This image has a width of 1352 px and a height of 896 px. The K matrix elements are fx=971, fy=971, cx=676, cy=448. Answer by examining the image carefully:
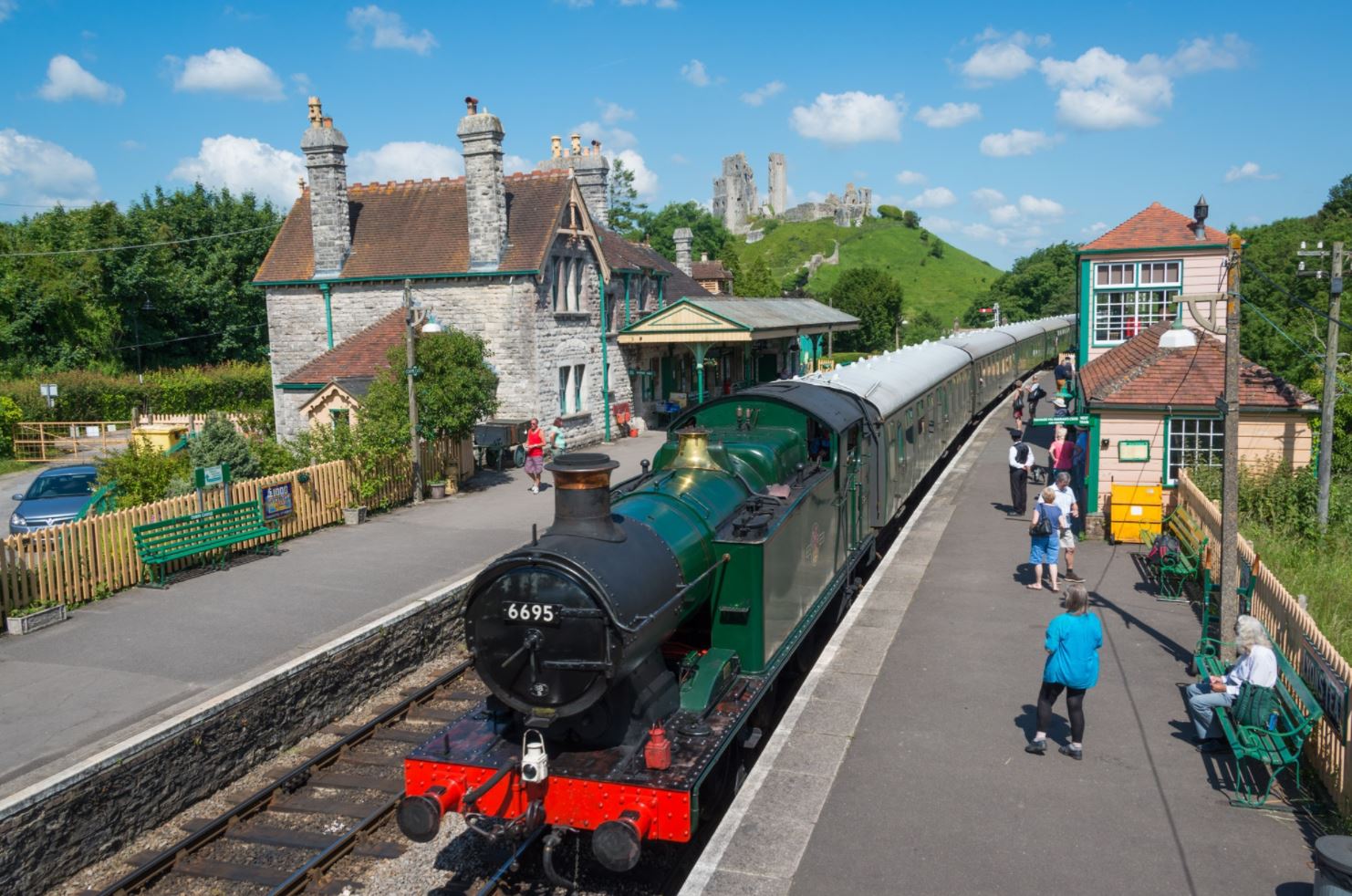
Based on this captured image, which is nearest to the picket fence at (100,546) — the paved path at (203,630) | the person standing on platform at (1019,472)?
the paved path at (203,630)

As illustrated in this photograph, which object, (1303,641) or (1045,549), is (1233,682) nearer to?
(1303,641)

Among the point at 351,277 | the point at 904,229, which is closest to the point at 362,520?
the point at 351,277

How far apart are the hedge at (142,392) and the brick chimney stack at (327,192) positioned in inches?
445

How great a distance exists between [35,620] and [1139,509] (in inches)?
597

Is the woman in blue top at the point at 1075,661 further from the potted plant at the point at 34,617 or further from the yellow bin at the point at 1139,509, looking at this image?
the potted plant at the point at 34,617

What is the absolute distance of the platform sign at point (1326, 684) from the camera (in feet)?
23.1

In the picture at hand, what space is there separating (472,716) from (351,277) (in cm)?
1998

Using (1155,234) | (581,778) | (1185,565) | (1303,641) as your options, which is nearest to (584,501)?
(581,778)

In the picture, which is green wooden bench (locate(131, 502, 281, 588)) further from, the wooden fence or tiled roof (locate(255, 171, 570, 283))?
the wooden fence

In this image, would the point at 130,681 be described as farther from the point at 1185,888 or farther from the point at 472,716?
the point at 1185,888

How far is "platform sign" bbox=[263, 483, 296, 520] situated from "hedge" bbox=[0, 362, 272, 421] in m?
20.3

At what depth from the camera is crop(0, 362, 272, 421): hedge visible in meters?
33.1

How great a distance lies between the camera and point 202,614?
12422mm

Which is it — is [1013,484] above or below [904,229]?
below
